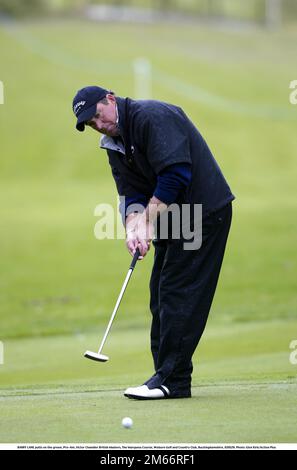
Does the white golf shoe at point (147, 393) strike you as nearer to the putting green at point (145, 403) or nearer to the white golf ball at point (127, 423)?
the putting green at point (145, 403)

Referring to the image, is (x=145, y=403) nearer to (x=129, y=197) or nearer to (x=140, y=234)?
(x=140, y=234)

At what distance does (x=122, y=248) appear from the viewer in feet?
71.1

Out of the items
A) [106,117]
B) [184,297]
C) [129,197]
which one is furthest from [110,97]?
[184,297]

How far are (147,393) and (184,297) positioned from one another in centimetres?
66

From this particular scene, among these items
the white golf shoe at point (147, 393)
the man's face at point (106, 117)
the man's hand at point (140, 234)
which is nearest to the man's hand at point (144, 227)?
the man's hand at point (140, 234)

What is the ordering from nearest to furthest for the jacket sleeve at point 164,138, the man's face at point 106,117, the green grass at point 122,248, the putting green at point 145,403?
the putting green at point 145,403, the green grass at point 122,248, the jacket sleeve at point 164,138, the man's face at point 106,117

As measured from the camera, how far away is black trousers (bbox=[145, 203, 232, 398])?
6.77 m

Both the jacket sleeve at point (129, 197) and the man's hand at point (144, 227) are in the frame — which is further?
the jacket sleeve at point (129, 197)

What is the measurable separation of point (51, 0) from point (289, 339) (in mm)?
36548

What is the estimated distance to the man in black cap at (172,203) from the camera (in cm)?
658

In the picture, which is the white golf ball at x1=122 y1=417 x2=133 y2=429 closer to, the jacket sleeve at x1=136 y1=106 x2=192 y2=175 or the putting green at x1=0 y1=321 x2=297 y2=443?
the putting green at x1=0 y1=321 x2=297 y2=443

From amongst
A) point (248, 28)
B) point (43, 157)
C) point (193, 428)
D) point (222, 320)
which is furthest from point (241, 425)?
point (248, 28)

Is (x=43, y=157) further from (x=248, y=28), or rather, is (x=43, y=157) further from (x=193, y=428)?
(x=193, y=428)
